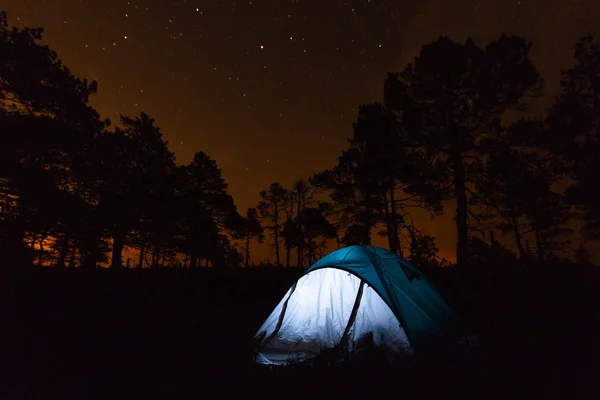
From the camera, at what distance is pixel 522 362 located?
6.22m

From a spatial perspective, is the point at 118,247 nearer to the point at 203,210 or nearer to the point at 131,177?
the point at 131,177

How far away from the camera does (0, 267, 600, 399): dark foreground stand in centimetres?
514

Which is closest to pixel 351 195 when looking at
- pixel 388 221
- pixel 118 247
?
pixel 388 221

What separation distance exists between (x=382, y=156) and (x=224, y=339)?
38.4 ft

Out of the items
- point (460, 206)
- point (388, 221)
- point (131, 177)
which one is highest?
point (131, 177)

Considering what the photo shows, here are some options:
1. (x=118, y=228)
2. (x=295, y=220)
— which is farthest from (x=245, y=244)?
(x=118, y=228)

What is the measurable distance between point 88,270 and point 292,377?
10.5 metres

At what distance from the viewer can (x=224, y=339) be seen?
8578 millimetres

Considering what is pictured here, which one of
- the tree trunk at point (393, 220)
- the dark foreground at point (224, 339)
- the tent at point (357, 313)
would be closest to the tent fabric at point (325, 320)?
the tent at point (357, 313)

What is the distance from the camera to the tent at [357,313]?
660cm

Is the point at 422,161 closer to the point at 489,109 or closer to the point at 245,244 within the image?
the point at 489,109

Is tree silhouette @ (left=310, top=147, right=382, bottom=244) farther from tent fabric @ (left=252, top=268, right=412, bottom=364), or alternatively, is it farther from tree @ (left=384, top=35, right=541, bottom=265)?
tent fabric @ (left=252, top=268, right=412, bottom=364)

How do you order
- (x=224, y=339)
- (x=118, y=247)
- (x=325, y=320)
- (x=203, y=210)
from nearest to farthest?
(x=325, y=320) → (x=224, y=339) → (x=118, y=247) → (x=203, y=210)

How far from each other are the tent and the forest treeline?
7540mm
